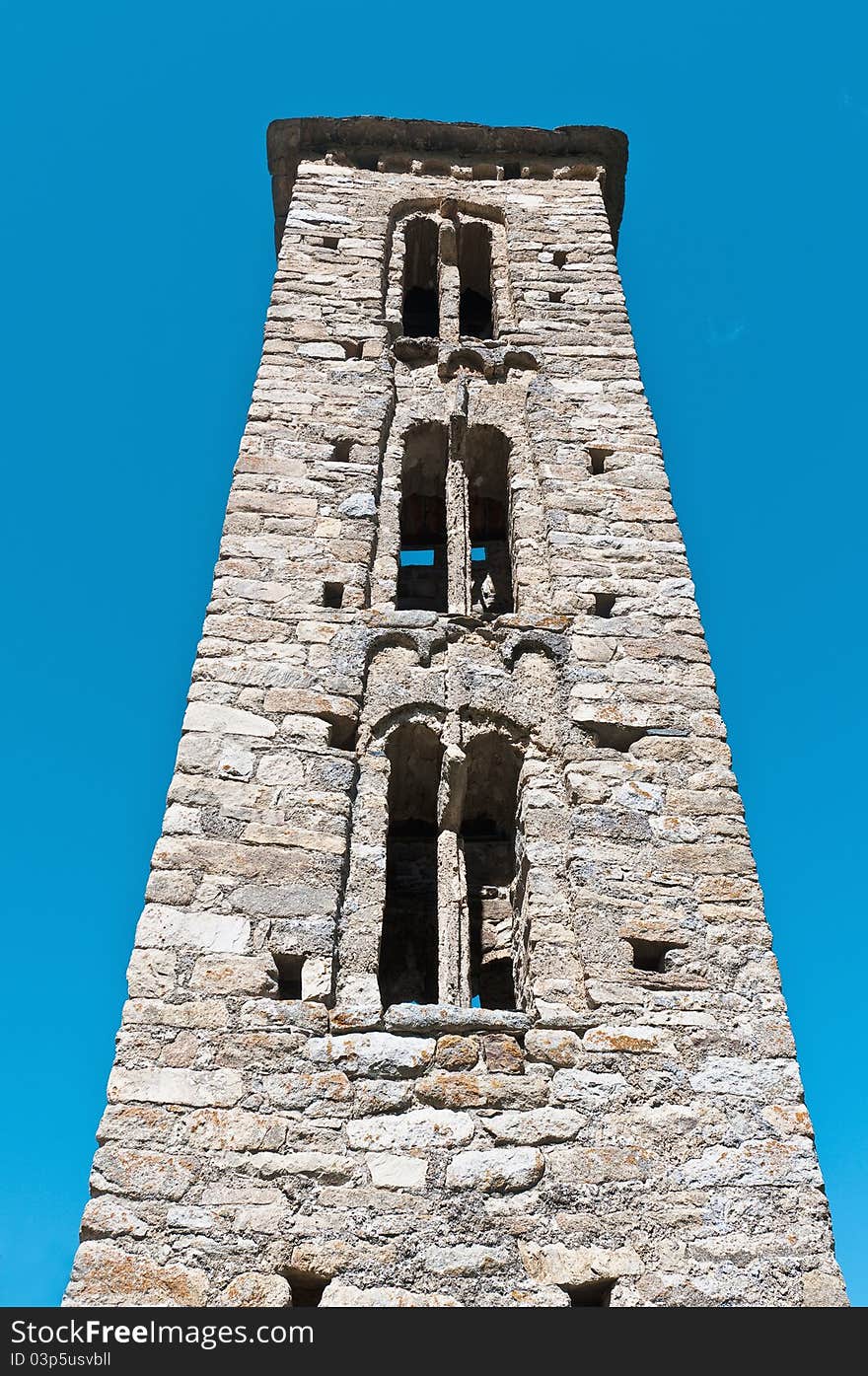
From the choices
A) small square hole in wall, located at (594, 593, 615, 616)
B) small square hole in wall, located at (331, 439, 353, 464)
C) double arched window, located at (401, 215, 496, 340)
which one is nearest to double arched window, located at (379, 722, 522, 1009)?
small square hole in wall, located at (594, 593, 615, 616)

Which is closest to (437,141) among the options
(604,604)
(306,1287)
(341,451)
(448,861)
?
(341,451)

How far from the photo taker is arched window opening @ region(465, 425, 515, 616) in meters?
9.73

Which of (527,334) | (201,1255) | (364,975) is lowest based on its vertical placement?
(201,1255)

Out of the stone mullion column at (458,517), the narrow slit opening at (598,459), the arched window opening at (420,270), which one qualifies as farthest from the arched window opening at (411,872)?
the arched window opening at (420,270)

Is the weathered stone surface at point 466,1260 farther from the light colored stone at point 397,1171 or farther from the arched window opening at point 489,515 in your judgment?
the arched window opening at point 489,515

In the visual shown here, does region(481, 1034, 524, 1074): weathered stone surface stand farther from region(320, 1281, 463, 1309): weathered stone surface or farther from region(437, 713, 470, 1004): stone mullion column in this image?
region(320, 1281, 463, 1309): weathered stone surface

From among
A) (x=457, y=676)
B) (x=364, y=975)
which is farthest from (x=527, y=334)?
(x=364, y=975)

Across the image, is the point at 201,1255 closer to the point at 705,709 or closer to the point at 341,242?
the point at 705,709

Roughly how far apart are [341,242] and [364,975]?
8300mm

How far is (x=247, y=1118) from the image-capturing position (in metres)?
5.36

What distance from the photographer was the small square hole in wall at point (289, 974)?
5965 mm

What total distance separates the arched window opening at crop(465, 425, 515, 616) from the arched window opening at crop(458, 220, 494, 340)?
2877 millimetres

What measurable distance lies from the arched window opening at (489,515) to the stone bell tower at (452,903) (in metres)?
0.04

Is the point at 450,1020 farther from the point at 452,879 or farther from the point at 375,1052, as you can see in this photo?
the point at 452,879
